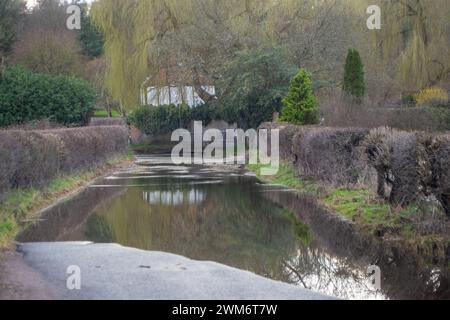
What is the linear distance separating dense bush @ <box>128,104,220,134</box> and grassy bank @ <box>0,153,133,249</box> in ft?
89.8

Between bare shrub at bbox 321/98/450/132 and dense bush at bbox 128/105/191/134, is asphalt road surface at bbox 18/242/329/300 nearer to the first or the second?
bare shrub at bbox 321/98/450/132

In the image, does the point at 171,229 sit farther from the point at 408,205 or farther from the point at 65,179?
the point at 65,179

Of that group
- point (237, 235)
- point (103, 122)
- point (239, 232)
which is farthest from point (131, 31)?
point (237, 235)

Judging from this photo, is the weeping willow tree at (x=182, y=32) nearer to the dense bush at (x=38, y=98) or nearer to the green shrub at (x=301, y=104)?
the dense bush at (x=38, y=98)

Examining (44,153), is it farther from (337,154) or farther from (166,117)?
(166,117)

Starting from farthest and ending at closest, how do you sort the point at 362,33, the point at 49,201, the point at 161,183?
1. the point at 362,33
2. the point at 161,183
3. the point at 49,201

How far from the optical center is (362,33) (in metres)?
42.9

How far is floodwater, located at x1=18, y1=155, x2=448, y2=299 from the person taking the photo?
405 inches

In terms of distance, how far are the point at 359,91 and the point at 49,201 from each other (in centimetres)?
1508

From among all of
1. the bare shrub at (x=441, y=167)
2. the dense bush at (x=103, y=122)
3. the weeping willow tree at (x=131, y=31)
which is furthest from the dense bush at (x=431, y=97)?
the bare shrub at (x=441, y=167)

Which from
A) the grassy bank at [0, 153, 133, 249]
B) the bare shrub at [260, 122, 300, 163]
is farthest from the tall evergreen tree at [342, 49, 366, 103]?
the grassy bank at [0, 153, 133, 249]

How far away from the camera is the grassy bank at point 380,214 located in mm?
12273

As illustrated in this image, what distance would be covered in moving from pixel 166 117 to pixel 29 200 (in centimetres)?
3835
